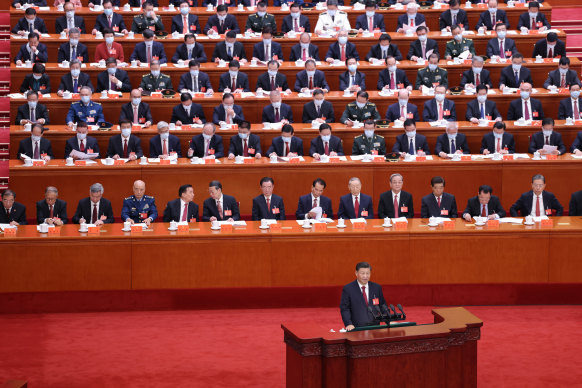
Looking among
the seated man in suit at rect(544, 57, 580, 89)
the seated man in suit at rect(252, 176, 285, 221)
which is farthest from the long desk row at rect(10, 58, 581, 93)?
the seated man in suit at rect(252, 176, 285, 221)

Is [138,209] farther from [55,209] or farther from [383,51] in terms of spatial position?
[383,51]

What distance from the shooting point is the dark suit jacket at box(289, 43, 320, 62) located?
48.4 ft

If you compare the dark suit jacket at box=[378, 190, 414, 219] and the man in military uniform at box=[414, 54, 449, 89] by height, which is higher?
the man in military uniform at box=[414, 54, 449, 89]

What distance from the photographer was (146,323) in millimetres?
8930

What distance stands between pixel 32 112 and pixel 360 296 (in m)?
7.51

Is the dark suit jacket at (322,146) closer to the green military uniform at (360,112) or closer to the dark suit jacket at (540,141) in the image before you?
the green military uniform at (360,112)

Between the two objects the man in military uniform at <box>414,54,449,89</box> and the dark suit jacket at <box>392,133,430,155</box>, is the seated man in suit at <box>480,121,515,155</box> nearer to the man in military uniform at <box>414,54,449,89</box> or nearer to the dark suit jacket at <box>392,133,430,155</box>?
the dark suit jacket at <box>392,133,430,155</box>

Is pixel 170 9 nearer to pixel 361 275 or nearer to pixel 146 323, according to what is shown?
pixel 146 323

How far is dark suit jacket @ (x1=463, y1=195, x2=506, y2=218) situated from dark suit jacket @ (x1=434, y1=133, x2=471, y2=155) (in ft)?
6.46

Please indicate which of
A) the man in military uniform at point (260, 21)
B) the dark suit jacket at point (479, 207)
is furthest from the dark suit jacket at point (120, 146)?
the dark suit jacket at point (479, 207)

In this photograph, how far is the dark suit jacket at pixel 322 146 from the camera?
12.5 m

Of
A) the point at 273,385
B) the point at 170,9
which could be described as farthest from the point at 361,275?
the point at 170,9

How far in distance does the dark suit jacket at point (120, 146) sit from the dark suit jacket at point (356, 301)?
5734 mm

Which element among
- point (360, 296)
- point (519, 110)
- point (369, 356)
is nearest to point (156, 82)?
point (519, 110)
